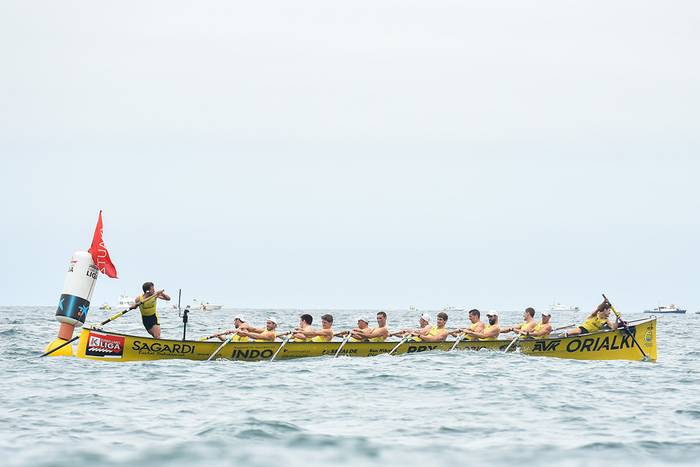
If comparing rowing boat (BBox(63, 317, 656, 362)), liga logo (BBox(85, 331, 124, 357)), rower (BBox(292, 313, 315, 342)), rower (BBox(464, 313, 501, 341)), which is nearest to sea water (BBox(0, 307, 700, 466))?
liga logo (BBox(85, 331, 124, 357))

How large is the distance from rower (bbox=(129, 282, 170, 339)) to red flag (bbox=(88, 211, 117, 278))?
42.8 inches

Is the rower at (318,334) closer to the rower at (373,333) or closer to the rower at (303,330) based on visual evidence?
the rower at (303,330)

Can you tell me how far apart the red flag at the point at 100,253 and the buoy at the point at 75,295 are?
5.7 inches

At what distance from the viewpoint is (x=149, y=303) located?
920 inches

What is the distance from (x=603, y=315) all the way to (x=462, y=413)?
13019 millimetres

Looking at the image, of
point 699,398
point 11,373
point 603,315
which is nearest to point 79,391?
point 11,373

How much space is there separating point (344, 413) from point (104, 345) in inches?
403

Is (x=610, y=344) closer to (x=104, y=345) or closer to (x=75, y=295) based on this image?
(x=104, y=345)

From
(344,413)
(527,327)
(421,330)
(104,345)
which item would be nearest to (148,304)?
(104,345)

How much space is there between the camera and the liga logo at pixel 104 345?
21.7 m

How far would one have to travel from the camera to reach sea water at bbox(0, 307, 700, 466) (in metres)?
10.5

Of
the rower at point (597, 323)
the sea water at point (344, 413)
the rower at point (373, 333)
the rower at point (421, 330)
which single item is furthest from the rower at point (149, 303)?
the rower at point (597, 323)

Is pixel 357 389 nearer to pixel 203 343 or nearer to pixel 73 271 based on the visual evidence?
pixel 203 343

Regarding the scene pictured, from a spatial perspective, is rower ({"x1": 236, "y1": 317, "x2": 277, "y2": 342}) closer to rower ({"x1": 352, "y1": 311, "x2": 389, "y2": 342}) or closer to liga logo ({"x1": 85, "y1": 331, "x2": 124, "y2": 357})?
rower ({"x1": 352, "y1": 311, "x2": 389, "y2": 342})
